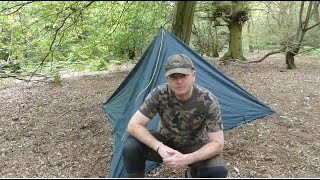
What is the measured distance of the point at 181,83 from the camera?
2.25 meters

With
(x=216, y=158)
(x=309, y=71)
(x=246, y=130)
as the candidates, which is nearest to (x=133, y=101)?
(x=216, y=158)

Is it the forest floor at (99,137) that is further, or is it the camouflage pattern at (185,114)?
the forest floor at (99,137)

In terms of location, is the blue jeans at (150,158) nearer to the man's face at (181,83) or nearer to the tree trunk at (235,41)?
the man's face at (181,83)

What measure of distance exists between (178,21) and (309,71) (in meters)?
5.03

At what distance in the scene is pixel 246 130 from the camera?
12.8 ft

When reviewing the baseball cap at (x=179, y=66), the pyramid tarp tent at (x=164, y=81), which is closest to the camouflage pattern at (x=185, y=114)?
the baseball cap at (x=179, y=66)

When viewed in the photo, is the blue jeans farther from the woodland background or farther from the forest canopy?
the forest canopy

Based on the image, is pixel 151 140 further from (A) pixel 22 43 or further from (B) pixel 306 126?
(A) pixel 22 43

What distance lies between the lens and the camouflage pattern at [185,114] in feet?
7.59

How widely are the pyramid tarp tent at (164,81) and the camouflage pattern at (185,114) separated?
2.00ft

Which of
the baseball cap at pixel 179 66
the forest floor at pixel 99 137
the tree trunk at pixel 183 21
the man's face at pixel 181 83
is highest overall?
the tree trunk at pixel 183 21

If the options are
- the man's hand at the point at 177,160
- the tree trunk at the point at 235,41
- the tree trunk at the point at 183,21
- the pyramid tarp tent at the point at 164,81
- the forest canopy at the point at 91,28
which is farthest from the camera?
the tree trunk at the point at 235,41

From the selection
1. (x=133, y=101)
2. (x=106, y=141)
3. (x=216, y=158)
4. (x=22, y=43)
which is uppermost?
(x=22, y=43)

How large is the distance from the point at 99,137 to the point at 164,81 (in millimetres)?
1145
